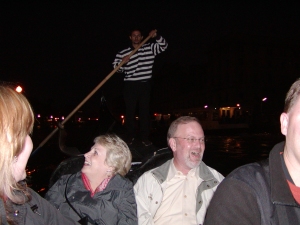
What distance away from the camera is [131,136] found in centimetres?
490

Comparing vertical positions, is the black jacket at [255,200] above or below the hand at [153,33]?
below

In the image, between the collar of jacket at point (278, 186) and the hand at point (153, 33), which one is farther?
the hand at point (153, 33)

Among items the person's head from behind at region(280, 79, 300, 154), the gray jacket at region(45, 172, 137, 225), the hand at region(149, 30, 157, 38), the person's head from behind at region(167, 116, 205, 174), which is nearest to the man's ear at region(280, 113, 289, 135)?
the person's head from behind at region(280, 79, 300, 154)

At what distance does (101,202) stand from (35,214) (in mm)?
1034

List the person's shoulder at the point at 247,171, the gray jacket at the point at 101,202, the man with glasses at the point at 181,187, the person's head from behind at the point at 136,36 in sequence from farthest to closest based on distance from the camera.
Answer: the person's head from behind at the point at 136,36
the man with glasses at the point at 181,187
the gray jacket at the point at 101,202
the person's shoulder at the point at 247,171

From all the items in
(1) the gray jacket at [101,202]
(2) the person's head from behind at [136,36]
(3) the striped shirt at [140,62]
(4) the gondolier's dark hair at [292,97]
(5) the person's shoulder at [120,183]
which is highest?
(2) the person's head from behind at [136,36]

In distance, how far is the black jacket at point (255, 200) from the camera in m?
1.39

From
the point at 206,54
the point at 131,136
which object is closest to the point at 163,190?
the point at 131,136

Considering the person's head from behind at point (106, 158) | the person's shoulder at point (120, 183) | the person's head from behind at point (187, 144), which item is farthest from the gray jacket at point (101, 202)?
the person's head from behind at point (187, 144)

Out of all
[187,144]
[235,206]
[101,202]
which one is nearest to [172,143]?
[187,144]

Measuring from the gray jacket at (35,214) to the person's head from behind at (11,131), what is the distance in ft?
0.25

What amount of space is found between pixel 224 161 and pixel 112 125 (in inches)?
87.8

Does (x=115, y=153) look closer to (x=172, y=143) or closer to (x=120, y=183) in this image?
(x=120, y=183)

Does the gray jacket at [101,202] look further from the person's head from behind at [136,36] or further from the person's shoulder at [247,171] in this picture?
the person's head from behind at [136,36]
